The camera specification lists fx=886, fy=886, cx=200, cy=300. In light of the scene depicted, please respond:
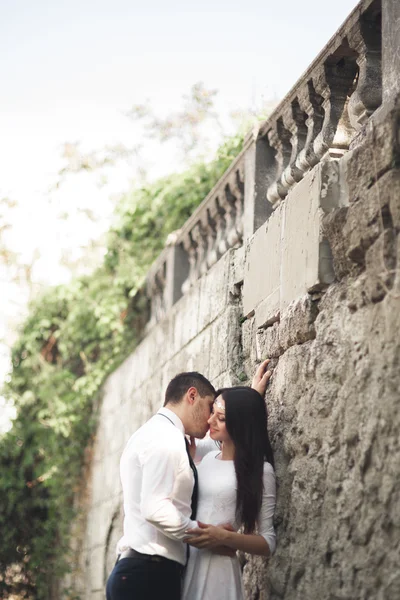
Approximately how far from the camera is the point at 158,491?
3822 mm

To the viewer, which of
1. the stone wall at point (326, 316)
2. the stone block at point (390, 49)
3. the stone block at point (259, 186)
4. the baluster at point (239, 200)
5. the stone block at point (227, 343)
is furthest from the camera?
the baluster at point (239, 200)

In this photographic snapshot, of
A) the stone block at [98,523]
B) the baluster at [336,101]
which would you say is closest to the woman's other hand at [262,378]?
the baluster at [336,101]

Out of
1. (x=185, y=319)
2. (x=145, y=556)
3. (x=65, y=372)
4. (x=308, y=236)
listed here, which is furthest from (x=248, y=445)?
(x=65, y=372)

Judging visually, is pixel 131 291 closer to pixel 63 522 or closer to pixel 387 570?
pixel 63 522

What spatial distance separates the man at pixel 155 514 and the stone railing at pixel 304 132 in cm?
147

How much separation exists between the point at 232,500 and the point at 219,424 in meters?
0.36

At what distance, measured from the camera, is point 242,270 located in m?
5.09

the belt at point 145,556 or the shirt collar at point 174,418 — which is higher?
the shirt collar at point 174,418

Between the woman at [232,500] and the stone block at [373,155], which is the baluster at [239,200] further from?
the stone block at [373,155]

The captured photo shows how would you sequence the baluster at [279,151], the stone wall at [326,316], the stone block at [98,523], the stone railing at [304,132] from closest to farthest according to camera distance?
the stone wall at [326,316]
the stone railing at [304,132]
the baluster at [279,151]
the stone block at [98,523]

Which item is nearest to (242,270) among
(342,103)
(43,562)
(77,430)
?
(342,103)

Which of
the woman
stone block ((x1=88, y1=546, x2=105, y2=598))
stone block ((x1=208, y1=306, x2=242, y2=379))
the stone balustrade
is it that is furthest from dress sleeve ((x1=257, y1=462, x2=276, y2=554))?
stone block ((x1=88, y1=546, x2=105, y2=598))

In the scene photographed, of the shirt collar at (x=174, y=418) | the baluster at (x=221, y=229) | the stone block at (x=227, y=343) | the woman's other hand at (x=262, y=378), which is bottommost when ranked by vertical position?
the shirt collar at (x=174, y=418)

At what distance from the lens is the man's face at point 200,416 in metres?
4.38
